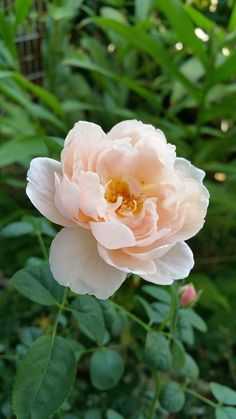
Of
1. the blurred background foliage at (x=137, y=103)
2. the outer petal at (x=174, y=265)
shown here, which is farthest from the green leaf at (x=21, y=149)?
the outer petal at (x=174, y=265)

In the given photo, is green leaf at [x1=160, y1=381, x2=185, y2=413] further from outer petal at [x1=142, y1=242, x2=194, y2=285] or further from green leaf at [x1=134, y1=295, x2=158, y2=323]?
outer petal at [x1=142, y1=242, x2=194, y2=285]

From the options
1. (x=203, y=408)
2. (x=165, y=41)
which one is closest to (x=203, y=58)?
(x=165, y=41)

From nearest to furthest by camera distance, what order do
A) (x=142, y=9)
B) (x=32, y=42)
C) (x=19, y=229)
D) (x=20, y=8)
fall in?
(x=19, y=229) → (x=20, y=8) → (x=142, y=9) → (x=32, y=42)

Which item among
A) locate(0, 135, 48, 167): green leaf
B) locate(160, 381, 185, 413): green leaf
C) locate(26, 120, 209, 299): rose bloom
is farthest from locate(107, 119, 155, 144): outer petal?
locate(0, 135, 48, 167): green leaf

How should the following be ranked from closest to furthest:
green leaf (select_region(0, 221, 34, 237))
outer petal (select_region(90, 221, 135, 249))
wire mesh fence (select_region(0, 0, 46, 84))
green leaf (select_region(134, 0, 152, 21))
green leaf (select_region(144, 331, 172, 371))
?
outer petal (select_region(90, 221, 135, 249))
green leaf (select_region(144, 331, 172, 371))
green leaf (select_region(0, 221, 34, 237))
green leaf (select_region(134, 0, 152, 21))
wire mesh fence (select_region(0, 0, 46, 84))

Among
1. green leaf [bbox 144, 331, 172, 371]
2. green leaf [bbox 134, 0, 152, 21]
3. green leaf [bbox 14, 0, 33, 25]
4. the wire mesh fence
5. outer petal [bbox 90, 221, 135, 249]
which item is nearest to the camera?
outer petal [bbox 90, 221, 135, 249]

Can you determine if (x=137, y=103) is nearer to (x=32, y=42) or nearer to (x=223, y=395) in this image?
(x=32, y=42)

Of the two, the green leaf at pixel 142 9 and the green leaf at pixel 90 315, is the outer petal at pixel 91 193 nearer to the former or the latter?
the green leaf at pixel 90 315

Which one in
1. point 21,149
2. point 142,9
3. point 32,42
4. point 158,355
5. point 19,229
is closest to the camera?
point 158,355

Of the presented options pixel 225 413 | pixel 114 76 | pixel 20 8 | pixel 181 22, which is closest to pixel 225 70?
pixel 181 22
